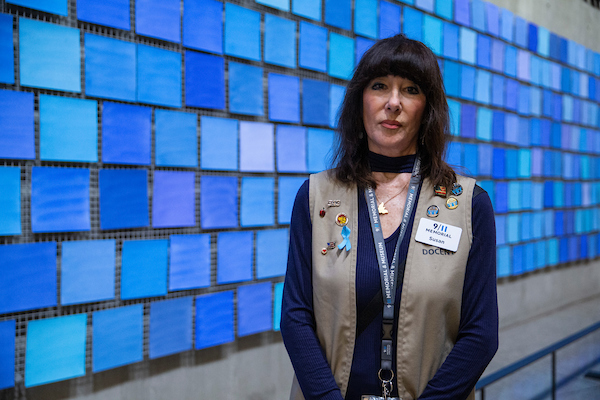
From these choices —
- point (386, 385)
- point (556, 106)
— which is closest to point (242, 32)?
point (386, 385)

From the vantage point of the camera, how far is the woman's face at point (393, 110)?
1.41 metres

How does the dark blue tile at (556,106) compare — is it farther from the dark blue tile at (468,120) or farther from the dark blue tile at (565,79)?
the dark blue tile at (468,120)

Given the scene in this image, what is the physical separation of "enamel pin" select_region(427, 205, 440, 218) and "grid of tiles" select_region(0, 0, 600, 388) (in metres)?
1.15

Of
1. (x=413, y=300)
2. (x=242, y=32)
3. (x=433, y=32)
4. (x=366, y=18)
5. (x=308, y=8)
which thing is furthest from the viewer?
(x=433, y=32)

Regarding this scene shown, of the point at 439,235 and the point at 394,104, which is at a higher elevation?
the point at 394,104

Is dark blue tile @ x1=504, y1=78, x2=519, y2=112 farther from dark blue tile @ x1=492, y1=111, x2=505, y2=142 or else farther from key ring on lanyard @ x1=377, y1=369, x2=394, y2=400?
key ring on lanyard @ x1=377, y1=369, x2=394, y2=400

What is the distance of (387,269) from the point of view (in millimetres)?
1317

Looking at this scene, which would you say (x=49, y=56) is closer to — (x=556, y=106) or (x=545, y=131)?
(x=545, y=131)

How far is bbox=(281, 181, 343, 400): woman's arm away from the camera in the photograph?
132 cm

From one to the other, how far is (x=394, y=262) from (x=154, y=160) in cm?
192

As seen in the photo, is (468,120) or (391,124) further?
(468,120)

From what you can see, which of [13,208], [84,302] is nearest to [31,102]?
[13,208]

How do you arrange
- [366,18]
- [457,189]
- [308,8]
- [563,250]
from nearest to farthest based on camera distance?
[457,189] → [308,8] → [366,18] → [563,250]

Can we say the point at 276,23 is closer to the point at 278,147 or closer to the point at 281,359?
the point at 278,147
